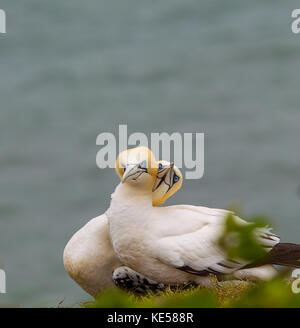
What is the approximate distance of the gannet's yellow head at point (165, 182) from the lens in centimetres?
150

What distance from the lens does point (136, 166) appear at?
141cm

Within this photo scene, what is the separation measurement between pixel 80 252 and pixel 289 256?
1.81ft

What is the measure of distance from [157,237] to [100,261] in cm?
19

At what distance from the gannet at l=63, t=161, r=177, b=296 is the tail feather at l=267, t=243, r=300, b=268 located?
306mm

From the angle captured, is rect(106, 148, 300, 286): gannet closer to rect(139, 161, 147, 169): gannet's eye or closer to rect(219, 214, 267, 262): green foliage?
rect(139, 161, 147, 169): gannet's eye

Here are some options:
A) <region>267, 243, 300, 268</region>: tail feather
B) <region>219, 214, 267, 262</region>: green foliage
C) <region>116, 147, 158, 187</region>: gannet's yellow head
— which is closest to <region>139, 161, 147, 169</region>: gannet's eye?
<region>116, 147, 158, 187</region>: gannet's yellow head

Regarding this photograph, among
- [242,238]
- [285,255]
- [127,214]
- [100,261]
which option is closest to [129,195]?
[127,214]

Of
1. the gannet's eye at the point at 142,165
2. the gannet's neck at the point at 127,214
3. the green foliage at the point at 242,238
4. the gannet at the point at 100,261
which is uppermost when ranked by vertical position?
the gannet's eye at the point at 142,165

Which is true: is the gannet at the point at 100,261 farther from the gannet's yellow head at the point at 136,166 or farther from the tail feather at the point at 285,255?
the tail feather at the point at 285,255

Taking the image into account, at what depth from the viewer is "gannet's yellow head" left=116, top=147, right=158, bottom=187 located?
141 centimetres

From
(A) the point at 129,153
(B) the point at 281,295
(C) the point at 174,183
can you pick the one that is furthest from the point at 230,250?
(C) the point at 174,183

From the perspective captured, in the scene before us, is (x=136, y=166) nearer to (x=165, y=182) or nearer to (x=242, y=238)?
(x=165, y=182)

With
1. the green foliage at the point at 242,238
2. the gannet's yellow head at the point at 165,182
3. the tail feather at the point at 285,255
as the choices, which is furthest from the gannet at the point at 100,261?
the green foliage at the point at 242,238
